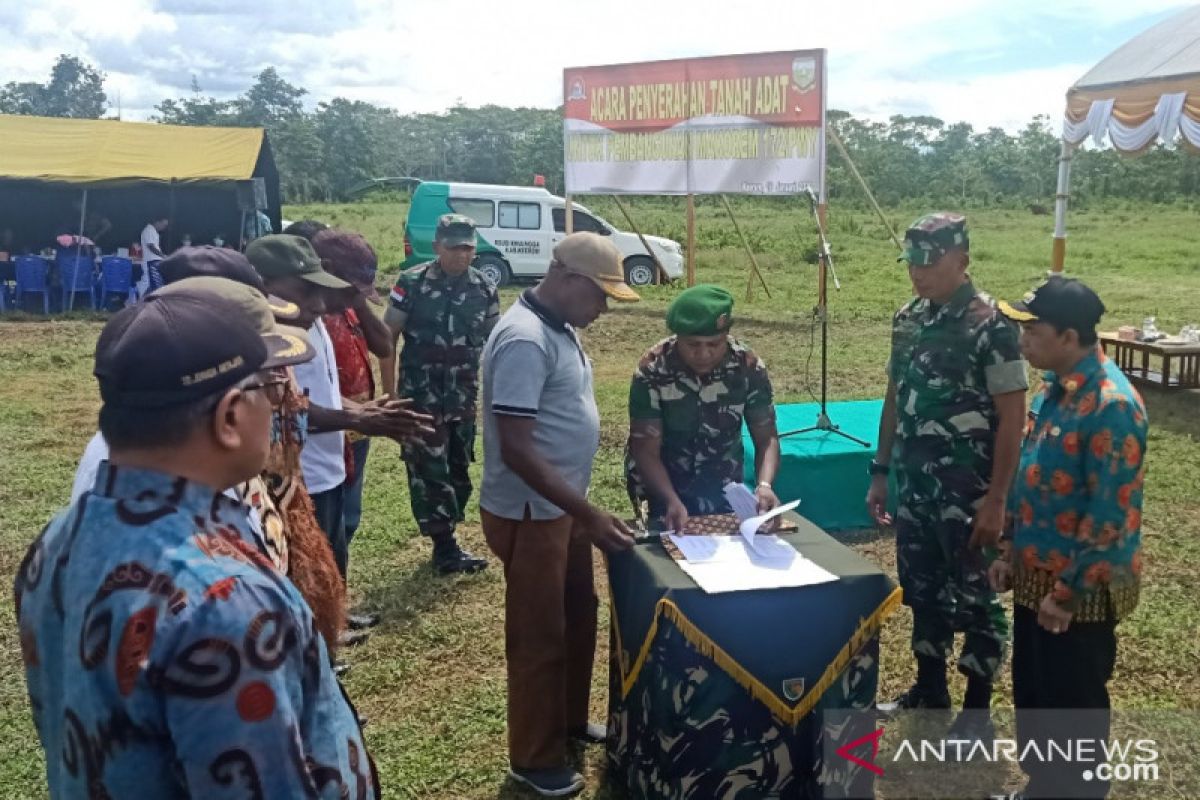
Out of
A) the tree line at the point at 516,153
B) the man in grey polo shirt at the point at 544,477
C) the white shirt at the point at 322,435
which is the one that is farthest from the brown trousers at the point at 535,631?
the tree line at the point at 516,153

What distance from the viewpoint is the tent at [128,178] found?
556 inches

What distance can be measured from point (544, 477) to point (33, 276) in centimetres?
1366

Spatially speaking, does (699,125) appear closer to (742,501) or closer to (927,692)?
(927,692)

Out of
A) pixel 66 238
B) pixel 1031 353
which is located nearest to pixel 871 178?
pixel 66 238

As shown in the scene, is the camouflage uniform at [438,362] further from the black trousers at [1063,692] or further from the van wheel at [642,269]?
the van wheel at [642,269]

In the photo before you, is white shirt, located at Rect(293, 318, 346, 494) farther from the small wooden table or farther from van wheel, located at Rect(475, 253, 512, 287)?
van wheel, located at Rect(475, 253, 512, 287)

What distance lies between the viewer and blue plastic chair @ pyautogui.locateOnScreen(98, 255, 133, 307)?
14.0 meters

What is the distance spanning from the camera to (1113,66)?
827 cm

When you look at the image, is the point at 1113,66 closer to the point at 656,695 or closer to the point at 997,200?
the point at 656,695

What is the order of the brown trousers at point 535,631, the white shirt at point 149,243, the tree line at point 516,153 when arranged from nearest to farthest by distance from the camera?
the brown trousers at point 535,631 → the white shirt at point 149,243 → the tree line at point 516,153

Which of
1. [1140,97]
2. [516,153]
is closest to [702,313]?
[1140,97]

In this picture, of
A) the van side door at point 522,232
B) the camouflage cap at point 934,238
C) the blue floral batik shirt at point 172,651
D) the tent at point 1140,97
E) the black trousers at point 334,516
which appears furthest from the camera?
the van side door at point 522,232

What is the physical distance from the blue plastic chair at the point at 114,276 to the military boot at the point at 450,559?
1110cm

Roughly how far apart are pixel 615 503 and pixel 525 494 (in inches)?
117
